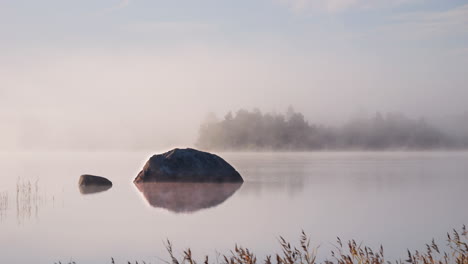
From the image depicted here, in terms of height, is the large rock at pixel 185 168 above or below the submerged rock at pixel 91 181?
above

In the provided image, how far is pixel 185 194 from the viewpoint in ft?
98.4

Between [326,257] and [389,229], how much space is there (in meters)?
6.70

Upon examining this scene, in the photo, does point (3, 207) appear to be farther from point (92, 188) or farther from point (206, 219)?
point (92, 188)

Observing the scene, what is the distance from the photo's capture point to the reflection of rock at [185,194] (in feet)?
84.4

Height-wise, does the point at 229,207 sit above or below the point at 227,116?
below

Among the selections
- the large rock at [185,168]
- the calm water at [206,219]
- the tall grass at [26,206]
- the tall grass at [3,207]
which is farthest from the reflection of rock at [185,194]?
the tall grass at [3,207]

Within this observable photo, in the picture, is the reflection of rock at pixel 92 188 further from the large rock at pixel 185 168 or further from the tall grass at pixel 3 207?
the tall grass at pixel 3 207

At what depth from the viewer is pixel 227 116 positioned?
127m

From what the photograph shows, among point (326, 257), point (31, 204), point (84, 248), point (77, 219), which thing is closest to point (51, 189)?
point (31, 204)

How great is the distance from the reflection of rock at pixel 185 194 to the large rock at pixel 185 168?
52cm

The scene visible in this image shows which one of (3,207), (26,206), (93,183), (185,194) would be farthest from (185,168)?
(3,207)

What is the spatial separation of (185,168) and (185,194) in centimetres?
600

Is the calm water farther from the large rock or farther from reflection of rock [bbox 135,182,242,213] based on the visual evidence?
the large rock

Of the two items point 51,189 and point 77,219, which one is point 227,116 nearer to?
point 51,189
